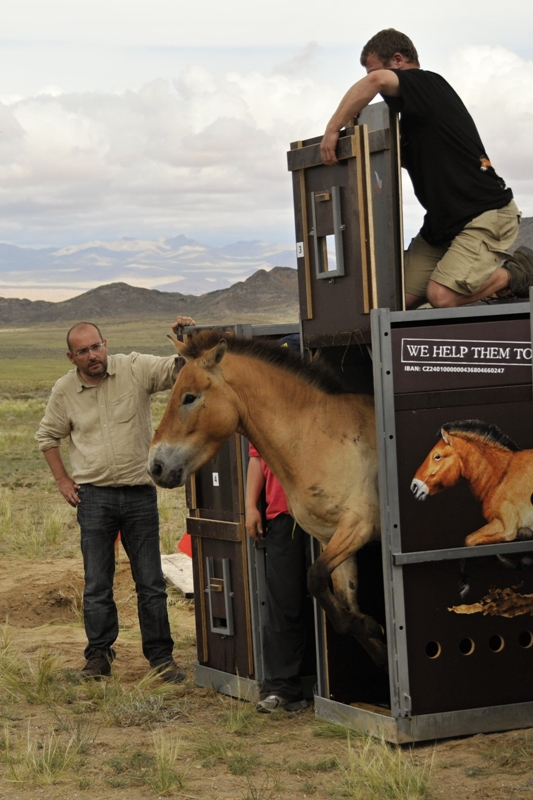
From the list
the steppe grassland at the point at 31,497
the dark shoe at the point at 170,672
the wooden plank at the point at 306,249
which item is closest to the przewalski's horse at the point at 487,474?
the wooden plank at the point at 306,249

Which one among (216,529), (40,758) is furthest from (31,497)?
(40,758)

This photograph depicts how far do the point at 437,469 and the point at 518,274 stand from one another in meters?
1.29

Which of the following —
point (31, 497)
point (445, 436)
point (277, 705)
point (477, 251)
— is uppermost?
point (477, 251)

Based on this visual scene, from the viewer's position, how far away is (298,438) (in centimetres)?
618

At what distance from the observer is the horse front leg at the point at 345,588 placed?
598cm

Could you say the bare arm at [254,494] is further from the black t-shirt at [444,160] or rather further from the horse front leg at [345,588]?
the black t-shirt at [444,160]

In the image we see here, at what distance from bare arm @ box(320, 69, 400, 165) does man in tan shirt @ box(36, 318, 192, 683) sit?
82.1 inches

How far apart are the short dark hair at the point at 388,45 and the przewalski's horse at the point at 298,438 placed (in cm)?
174

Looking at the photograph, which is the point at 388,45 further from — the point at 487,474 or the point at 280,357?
the point at 487,474

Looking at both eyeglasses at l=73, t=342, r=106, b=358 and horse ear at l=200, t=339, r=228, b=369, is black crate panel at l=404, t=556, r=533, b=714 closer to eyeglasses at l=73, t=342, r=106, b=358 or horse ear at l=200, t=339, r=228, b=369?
horse ear at l=200, t=339, r=228, b=369

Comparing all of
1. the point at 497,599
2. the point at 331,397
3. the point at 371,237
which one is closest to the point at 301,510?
the point at 331,397

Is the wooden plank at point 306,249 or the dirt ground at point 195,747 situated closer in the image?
the dirt ground at point 195,747

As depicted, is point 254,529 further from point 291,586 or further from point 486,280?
point 486,280

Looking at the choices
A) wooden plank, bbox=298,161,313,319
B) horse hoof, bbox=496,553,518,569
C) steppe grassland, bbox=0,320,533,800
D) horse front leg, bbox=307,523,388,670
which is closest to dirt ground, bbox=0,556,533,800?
steppe grassland, bbox=0,320,533,800
